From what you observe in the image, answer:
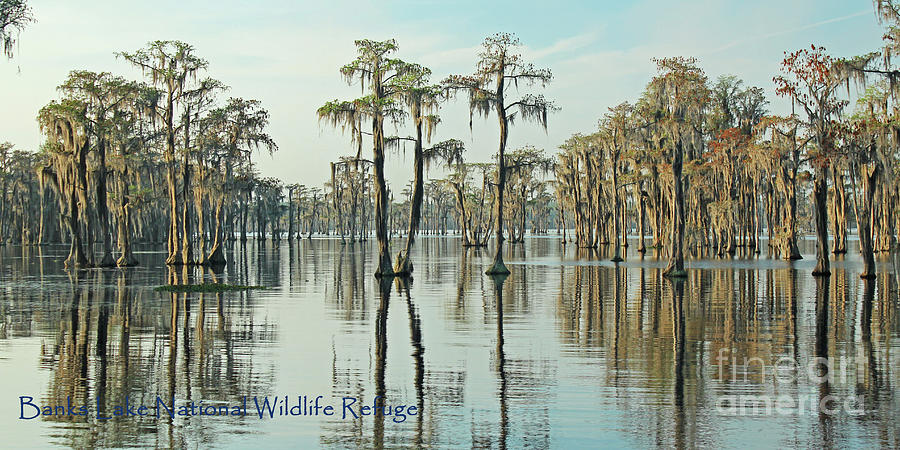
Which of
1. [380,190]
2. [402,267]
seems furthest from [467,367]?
[380,190]

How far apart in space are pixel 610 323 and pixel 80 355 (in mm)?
10700

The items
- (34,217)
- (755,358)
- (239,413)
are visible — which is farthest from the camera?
(34,217)

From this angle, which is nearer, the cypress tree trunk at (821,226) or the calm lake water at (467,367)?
the calm lake water at (467,367)

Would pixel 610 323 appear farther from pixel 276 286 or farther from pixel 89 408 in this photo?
pixel 276 286

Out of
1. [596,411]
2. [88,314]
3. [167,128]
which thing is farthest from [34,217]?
[596,411]

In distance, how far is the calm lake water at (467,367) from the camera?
861 cm

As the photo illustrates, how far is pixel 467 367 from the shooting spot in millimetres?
12477

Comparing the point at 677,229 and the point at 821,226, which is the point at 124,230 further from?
the point at 821,226

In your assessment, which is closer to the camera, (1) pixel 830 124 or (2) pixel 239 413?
(2) pixel 239 413

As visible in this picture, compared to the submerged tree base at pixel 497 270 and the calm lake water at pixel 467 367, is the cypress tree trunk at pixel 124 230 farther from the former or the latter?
the submerged tree base at pixel 497 270

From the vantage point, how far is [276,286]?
98.8ft

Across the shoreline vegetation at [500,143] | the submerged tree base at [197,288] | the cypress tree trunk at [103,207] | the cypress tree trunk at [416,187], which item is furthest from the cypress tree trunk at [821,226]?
the cypress tree trunk at [103,207]

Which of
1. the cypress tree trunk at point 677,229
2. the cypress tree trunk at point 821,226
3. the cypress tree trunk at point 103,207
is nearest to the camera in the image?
the cypress tree trunk at point 677,229

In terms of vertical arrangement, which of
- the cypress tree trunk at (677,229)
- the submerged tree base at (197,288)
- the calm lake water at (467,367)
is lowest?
the calm lake water at (467,367)
